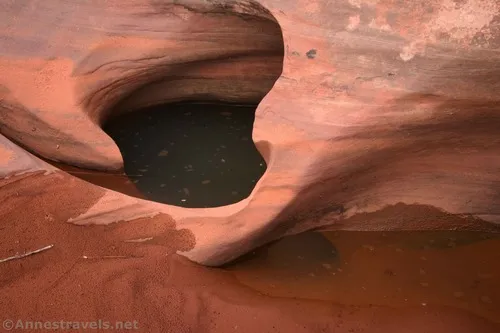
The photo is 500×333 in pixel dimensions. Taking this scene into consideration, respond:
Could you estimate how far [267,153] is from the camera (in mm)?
2766

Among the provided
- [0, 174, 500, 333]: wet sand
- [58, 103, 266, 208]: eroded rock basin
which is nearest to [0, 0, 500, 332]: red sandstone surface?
[0, 174, 500, 333]: wet sand

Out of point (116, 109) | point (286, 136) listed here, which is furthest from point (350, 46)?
point (116, 109)

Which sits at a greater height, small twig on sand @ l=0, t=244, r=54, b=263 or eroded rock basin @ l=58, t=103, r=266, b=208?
small twig on sand @ l=0, t=244, r=54, b=263

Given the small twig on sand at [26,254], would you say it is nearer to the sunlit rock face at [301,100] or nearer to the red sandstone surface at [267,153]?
the red sandstone surface at [267,153]

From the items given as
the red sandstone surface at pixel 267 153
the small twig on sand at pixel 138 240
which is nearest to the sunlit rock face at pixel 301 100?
the red sandstone surface at pixel 267 153

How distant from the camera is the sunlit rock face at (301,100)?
2.43 metres

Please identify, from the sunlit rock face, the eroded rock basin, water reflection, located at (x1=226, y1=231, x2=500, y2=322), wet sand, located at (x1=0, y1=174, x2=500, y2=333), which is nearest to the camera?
wet sand, located at (x1=0, y1=174, x2=500, y2=333)

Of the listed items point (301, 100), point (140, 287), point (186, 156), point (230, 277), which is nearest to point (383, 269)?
point (230, 277)

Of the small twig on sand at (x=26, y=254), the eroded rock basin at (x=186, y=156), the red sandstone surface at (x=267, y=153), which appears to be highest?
the red sandstone surface at (x=267, y=153)

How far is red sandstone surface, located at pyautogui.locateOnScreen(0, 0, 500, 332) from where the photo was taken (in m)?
2.38

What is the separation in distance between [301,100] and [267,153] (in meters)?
0.34

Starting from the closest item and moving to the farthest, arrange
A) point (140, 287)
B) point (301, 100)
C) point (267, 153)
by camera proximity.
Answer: point (140, 287), point (301, 100), point (267, 153)

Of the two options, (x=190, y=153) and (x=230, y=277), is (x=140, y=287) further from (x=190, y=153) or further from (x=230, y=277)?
(x=190, y=153)

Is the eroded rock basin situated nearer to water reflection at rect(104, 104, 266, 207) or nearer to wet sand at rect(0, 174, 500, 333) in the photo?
water reflection at rect(104, 104, 266, 207)
